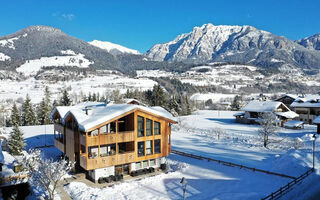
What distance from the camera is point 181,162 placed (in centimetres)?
2716

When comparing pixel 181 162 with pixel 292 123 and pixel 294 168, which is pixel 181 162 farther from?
pixel 292 123

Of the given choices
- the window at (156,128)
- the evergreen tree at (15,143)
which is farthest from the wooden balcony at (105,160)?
the evergreen tree at (15,143)

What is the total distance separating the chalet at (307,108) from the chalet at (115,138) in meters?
51.5

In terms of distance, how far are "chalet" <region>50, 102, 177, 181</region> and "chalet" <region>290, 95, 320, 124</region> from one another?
5148 cm

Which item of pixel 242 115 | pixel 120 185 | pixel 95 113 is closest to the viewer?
pixel 120 185

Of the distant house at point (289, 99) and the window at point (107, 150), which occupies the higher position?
the distant house at point (289, 99)

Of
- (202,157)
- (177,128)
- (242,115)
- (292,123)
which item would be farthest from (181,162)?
(242,115)

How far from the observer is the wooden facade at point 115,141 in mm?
20875

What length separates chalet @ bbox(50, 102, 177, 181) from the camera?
68.5 feet

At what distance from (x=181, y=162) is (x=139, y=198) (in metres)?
9.87

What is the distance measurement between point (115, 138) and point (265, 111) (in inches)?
1908

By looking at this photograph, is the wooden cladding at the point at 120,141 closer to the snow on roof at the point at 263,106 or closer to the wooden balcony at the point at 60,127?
the wooden balcony at the point at 60,127

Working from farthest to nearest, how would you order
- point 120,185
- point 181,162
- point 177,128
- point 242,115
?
point 242,115 < point 177,128 < point 181,162 < point 120,185

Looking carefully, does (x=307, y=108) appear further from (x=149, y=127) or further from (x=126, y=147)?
(x=126, y=147)
